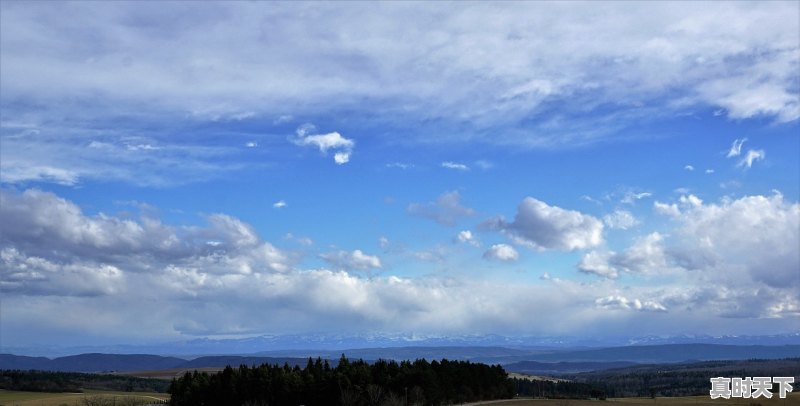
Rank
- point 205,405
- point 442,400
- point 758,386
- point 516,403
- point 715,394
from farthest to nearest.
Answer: point 516,403 → point 442,400 → point 205,405 → point 715,394 → point 758,386

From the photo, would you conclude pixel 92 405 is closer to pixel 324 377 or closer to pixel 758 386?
pixel 324 377

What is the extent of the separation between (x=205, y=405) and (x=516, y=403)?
6670cm

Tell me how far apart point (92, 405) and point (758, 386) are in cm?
14355

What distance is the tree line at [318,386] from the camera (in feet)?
463

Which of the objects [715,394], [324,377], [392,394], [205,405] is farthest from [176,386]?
[715,394]

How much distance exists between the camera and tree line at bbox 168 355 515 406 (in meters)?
141

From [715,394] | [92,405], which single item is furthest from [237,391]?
[715,394]

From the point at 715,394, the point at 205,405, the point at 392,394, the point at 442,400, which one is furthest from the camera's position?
the point at 442,400

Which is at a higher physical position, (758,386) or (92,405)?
(758,386)

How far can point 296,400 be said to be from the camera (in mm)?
144875

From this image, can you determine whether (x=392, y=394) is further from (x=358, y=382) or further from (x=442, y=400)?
(x=442, y=400)

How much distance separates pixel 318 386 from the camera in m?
144

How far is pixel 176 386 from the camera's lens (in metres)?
154

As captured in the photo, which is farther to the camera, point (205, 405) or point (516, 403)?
point (516, 403)
